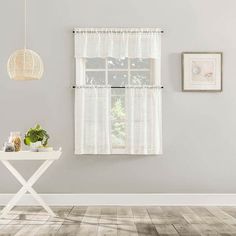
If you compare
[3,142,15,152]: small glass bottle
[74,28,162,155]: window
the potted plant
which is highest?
[74,28,162,155]: window

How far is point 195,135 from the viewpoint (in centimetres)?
631

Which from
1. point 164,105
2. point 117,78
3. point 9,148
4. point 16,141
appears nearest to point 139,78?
point 117,78

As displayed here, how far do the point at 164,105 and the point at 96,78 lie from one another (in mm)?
943

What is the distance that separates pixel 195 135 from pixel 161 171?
24.8 inches

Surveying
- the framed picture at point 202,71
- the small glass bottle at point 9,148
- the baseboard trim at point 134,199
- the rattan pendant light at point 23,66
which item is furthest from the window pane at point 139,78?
the small glass bottle at point 9,148

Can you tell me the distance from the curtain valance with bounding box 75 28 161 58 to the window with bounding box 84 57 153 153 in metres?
0.15

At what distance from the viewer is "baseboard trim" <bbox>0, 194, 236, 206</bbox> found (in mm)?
6266

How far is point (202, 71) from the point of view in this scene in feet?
20.7

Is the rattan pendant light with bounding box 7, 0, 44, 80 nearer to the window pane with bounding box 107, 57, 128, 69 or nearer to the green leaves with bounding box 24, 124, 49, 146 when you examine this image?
the green leaves with bounding box 24, 124, 49, 146

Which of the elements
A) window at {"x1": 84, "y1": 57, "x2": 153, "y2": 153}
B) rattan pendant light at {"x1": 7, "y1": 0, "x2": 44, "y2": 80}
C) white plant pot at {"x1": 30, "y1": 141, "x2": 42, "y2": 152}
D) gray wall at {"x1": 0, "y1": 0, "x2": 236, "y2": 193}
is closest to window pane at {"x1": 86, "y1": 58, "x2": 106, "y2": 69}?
window at {"x1": 84, "y1": 57, "x2": 153, "y2": 153}

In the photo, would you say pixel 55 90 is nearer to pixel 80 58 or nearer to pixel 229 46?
pixel 80 58

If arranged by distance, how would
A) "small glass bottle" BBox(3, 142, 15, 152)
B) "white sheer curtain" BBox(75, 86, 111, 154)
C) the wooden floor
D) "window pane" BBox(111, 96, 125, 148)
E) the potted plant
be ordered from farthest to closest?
"window pane" BBox(111, 96, 125, 148) < "white sheer curtain" BBox(75, 86, 111, 154) < the potted plant < "small glass bottle" BBox(3, 142, 15, 152) < the wooden floor

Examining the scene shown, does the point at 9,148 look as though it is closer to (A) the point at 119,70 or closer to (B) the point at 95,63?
(B) the point at 95,63

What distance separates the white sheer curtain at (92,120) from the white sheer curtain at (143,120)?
265 millimetres
